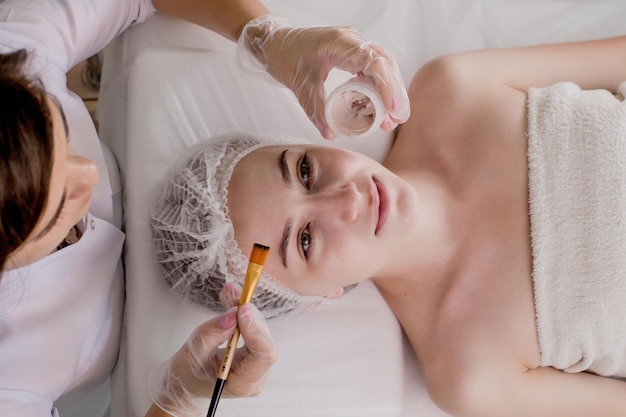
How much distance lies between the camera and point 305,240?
114 centimetres

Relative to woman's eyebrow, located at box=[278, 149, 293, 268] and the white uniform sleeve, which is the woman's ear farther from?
the white uniform sleeve

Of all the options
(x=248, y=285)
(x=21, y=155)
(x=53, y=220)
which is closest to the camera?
(x=21, y=155)

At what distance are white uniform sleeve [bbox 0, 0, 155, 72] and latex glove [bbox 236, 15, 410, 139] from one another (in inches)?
12.2

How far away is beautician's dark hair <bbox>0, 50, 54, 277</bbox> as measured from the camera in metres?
0.65

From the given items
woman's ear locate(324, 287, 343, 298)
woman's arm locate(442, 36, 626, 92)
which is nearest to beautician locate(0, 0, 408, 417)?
woman's ear locate(324, 287, 343, 298)

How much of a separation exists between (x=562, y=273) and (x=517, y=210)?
17cm

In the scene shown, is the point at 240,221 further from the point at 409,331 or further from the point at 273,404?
the point at 409,331

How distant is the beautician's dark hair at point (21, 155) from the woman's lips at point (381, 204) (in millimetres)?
653

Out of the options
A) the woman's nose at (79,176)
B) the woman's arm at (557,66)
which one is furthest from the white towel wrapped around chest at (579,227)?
the woman's nose at (79,176)

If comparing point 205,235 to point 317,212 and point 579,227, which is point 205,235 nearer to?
point 317,212

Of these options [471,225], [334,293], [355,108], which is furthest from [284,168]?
[471,225]

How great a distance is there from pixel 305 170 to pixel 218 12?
18.6 inches

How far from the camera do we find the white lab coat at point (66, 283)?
1.01 metres

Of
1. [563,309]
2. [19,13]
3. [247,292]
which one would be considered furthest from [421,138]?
[19,13]
